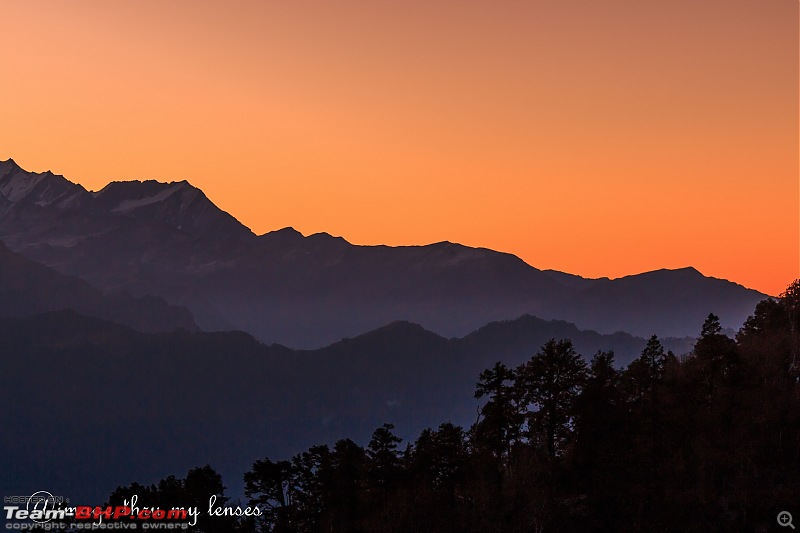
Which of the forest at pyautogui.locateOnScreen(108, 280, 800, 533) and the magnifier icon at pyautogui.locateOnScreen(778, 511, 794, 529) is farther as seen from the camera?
the forest at pyautogui.locateOnScreen(108, 280, 800, 533)

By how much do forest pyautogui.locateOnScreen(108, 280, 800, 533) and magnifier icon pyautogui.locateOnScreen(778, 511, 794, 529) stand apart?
3.85ft

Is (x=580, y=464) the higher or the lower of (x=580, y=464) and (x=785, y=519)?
the higher

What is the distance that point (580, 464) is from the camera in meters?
74.8

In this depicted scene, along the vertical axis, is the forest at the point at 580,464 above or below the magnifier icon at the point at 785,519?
above

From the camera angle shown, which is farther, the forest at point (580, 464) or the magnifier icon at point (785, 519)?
the forest at point (580, 464)

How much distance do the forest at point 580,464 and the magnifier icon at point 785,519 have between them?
3.85 ft

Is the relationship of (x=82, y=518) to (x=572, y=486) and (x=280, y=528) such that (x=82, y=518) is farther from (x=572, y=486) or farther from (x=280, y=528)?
(x=572, y=486)

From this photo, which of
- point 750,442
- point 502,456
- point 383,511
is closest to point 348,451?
point 383,511

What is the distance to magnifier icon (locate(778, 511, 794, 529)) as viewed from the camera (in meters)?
62.3

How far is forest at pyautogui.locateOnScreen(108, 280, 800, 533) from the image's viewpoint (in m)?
69.6

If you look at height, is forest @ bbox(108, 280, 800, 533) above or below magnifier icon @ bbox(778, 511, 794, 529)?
above

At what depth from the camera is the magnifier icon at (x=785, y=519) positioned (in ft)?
205

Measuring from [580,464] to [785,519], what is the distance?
1732cm

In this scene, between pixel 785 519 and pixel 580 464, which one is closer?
pixel 785 519
